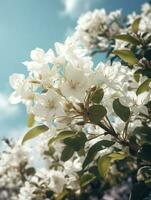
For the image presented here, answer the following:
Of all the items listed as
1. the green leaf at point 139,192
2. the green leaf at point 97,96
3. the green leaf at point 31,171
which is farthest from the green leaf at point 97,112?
the green leaf at point 31,171

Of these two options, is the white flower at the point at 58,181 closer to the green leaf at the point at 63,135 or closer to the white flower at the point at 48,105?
the green leaf at the point at 63,135

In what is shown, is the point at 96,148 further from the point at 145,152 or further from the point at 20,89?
the point at 20,89

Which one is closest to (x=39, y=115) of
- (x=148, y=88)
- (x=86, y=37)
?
(x=148, y=88)

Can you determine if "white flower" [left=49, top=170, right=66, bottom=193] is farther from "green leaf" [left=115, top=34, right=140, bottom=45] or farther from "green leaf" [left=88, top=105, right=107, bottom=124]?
"green leaf" [left=88, top=105, right=107, bottom=124]

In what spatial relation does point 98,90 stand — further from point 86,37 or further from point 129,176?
point 86,37

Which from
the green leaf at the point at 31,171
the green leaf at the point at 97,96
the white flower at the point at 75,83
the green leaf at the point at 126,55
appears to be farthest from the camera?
the green leaf at the point at 31,171

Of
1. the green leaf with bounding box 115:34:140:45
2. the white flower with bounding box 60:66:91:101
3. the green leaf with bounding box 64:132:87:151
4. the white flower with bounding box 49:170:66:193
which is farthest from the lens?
the white flower with bounding box 49:170:66:193

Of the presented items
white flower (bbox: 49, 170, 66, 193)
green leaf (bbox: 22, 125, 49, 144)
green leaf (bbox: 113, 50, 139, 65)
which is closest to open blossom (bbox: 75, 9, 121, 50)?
white flower (bbox: 49, 170, 66, 193)
